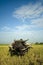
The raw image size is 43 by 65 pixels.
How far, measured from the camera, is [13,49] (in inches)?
398

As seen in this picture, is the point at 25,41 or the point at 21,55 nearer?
the point at 21,55

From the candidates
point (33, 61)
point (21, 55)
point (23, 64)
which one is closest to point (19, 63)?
point (23, 64)

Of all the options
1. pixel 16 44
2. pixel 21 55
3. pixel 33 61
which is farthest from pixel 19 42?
pixel 33 61

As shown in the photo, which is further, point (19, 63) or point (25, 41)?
point (25, 41)

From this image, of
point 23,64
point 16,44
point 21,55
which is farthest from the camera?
point 16,44

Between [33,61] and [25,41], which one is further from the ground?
[25,41]

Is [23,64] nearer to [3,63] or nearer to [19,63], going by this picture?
[19,63]

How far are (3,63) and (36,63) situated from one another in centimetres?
153

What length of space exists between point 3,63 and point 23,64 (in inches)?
37.3

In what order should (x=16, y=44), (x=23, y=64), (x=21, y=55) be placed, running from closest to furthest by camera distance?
(x=23, y=64) < (x=21, y=55) < (x=16, y=44)

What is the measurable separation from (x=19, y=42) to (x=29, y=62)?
9.83 feet

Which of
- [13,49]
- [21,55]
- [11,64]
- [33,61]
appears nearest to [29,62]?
[33,61]

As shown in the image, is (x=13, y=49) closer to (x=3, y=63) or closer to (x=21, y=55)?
(x=21, y=55)

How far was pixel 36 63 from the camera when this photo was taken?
7.26 m
